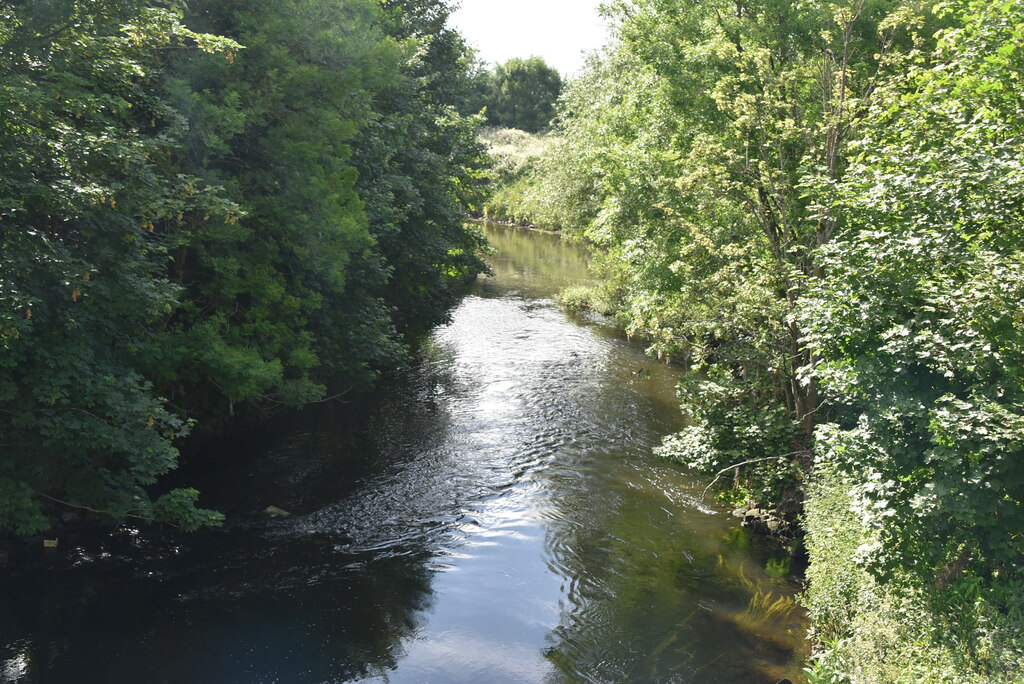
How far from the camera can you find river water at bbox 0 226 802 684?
10.3m

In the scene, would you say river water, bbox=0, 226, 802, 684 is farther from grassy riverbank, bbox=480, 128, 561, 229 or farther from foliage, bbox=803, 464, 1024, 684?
grassy riverbank, bbox=480, 128, 561, 229

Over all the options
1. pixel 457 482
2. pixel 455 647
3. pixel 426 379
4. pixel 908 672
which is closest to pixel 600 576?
pixel 455 647

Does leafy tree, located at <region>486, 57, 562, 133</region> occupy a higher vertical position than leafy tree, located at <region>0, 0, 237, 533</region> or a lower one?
higher

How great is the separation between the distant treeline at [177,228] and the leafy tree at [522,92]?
66467mm


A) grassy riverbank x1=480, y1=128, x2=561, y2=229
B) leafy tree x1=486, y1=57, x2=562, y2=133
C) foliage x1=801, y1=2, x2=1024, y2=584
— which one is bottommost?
foliage x1=801, y1=2, x2=1024, y2=584

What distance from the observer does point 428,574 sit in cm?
1271

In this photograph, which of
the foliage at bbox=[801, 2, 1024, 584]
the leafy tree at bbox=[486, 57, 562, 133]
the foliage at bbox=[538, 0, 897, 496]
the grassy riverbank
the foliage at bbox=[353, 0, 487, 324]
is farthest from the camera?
the leafy tree at bbox=[486, 57, 562, 133]

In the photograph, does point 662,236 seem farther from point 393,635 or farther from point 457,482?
point 393,635

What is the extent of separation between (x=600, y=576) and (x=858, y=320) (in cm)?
584

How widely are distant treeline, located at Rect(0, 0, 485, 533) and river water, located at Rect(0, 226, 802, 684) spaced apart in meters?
1.20

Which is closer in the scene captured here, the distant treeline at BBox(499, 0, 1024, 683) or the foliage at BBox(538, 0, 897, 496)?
the distant treeline at BBox(499, 0, 1024, 683)

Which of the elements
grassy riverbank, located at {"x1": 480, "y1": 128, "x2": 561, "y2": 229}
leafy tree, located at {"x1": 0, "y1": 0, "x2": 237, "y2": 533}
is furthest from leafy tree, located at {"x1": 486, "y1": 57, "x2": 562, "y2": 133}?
leafy tree, located at {"x1": 0, "y1": 0, "x2": 237, "y2": 533}

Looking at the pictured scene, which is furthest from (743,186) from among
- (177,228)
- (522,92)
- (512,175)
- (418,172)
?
(522,92)

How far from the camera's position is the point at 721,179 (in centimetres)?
1515
